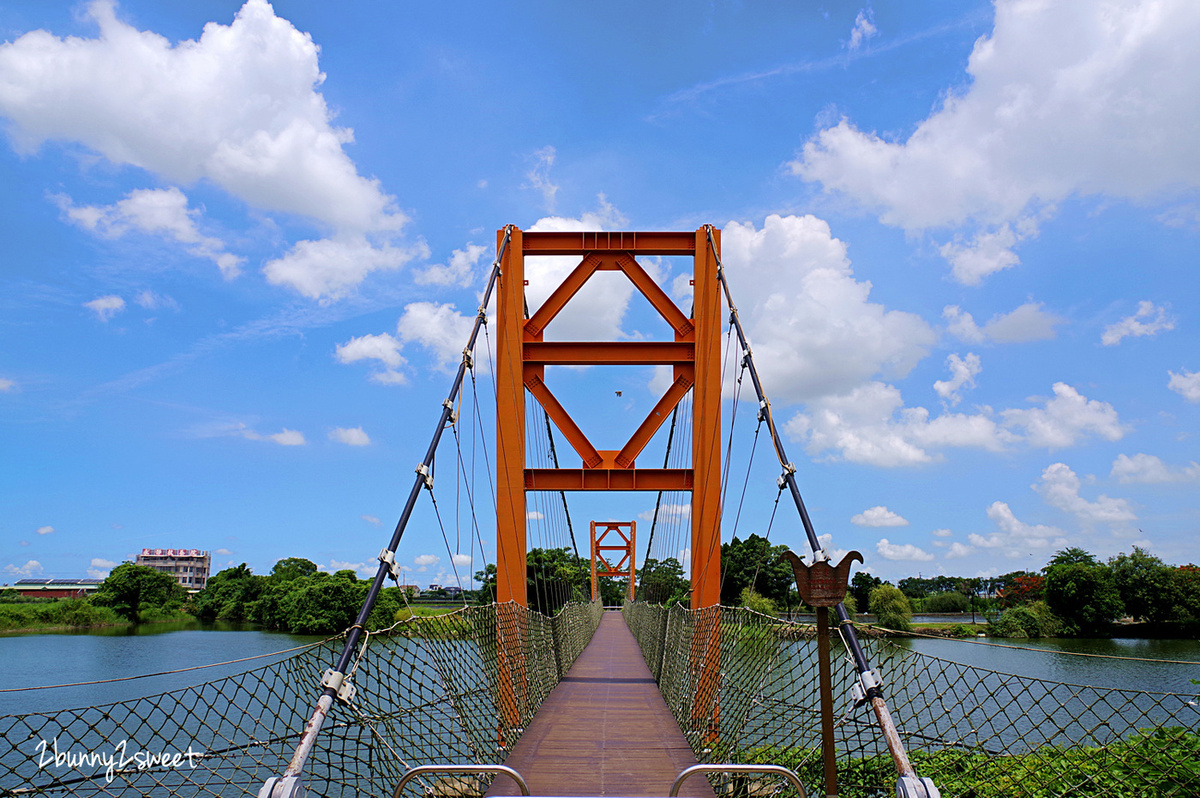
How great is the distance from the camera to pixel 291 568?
36.5 m

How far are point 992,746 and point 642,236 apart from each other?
7759 mm

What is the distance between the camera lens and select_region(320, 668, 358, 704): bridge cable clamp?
93.5 inches

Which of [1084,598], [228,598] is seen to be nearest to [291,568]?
[228,598]

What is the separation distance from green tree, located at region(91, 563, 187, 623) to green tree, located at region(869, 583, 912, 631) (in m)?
29.5

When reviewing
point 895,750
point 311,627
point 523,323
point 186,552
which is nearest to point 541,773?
point 895,750

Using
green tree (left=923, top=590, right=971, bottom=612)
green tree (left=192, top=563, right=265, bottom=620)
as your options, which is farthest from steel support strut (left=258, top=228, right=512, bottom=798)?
green tree (left=923, top=590, right=971, bottom=612)

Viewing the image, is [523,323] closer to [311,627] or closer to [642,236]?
[642,236]

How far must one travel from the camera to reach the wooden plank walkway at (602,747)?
334 cm

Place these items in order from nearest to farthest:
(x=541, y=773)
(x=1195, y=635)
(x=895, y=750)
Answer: (x=895, y=750) < (x=541, y=773) < (x=1195, y=635)

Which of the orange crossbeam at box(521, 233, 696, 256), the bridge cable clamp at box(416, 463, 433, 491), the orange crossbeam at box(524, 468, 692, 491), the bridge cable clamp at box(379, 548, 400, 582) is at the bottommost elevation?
the bridge cable clamp at box(379, 548, 400, 582)

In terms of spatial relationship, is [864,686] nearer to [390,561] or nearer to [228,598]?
[390,561]

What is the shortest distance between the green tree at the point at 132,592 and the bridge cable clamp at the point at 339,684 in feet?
110

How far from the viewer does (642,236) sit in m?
6.37

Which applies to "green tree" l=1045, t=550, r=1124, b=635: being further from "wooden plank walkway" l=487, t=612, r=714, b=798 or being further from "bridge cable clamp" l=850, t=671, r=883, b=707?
→ "bridge cable clamp" l=850, t=671, r=883, b=707
